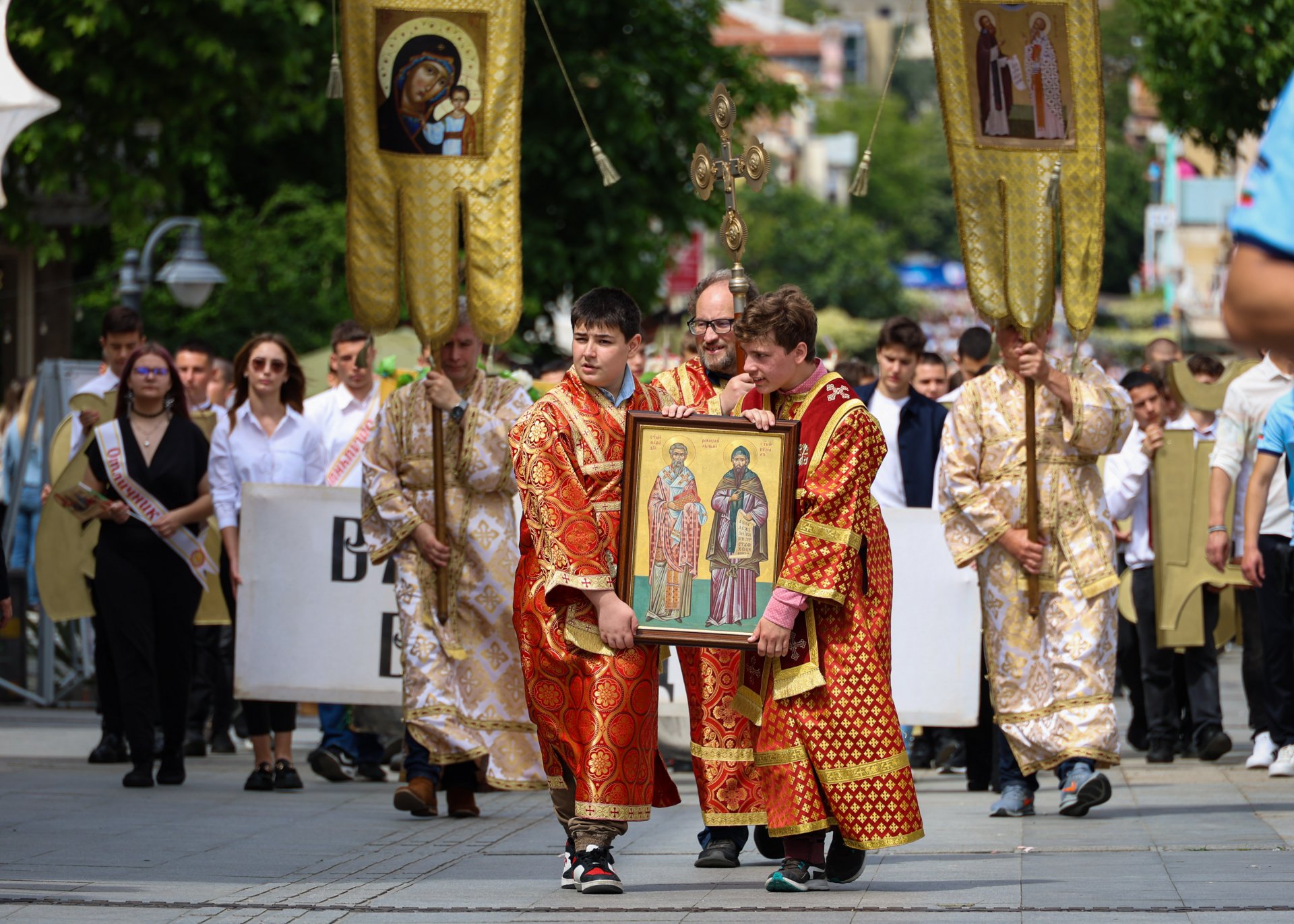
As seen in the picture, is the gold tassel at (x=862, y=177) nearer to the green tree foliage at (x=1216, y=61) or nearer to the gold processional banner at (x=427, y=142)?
the gold processional banner at (x=427, y=142)

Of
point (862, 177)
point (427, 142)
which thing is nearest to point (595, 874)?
point (862, 177)

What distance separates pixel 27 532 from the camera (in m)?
14.8

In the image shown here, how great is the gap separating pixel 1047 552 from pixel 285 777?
3.75 metres

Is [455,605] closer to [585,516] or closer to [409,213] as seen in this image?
[409,213]

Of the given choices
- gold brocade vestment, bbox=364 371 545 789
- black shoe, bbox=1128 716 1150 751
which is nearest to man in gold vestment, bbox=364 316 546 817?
gold brocade vestment, bbox=364 371 545 789

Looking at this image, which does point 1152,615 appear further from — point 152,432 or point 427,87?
point 152,432

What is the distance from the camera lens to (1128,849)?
8086 mm

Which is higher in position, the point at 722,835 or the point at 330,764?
the point at 722,835

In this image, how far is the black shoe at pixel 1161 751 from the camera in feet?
39.1

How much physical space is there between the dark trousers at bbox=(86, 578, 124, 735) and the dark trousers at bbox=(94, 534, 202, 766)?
1.50ft

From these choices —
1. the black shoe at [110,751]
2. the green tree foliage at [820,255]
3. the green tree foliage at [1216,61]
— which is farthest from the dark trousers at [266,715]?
the green tree foliage at [820,255]

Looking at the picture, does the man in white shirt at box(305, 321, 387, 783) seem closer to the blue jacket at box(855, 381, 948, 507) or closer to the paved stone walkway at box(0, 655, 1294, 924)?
the paved stone walkway at box(0, 655, 1294, 924)

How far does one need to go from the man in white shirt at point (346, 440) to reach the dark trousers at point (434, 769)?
1.38m

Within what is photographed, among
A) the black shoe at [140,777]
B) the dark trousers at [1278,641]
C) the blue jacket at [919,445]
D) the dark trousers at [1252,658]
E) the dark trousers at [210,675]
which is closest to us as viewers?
the black shoe at [140,777]
